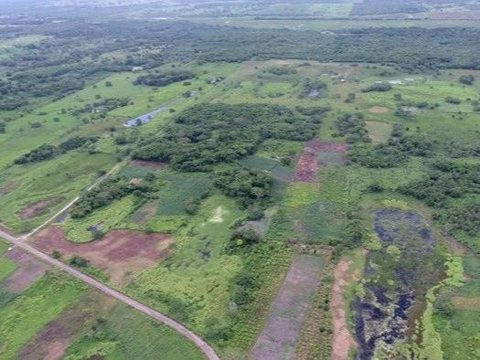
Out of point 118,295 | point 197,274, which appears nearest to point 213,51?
point 197,274

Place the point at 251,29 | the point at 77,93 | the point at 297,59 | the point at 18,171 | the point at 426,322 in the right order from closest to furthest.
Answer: the point at 426,322
the point at 18,171
the point at 77,93
the point at 297,59
the point at 251,29

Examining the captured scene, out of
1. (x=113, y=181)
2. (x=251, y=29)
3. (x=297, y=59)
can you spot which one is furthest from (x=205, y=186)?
(x=251, y=29)

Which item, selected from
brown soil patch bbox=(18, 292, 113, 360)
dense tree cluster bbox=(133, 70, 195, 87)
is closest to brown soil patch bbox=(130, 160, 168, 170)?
brown soil patch bbox=(18, 292, 113, 360)

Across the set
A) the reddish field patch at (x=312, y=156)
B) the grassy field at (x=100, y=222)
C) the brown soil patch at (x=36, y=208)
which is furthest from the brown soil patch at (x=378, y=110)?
the brown soil patch at (x=36, y=208)

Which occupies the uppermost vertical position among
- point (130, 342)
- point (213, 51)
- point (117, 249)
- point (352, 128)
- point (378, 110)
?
point (352, 128)

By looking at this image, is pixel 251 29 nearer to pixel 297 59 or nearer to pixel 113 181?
pixel 297 59

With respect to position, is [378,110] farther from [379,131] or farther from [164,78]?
[164,78]

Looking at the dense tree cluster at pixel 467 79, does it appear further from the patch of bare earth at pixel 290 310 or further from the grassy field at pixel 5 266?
the grassy field at pixel 5 266
